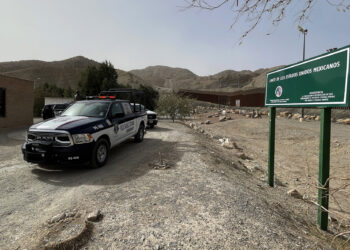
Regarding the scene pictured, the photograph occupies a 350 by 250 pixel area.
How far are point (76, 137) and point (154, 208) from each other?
2841 millimetres

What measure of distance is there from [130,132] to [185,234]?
550 cm

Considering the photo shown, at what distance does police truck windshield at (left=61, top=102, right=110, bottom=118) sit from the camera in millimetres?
6445

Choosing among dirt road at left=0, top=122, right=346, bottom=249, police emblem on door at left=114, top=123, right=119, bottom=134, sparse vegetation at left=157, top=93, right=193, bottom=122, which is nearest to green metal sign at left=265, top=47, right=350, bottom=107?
dirt road at left=0, top=122, right=346, bottom=249

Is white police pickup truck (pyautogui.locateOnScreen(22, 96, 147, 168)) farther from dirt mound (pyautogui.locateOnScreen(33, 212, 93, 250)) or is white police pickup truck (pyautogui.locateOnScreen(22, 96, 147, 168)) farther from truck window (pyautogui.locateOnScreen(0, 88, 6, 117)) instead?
truck window (pyautogui.locateOnScreen(0, 88, 6, 117))

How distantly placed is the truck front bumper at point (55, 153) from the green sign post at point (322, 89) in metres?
4.72

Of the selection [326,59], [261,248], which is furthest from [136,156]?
[326,59]

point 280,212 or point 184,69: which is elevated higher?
point 184,69

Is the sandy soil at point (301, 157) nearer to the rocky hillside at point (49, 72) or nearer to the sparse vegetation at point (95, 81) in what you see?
the sparse vegetation at point (95, 81)

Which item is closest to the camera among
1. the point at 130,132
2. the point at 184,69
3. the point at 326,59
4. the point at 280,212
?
the point at 326,59

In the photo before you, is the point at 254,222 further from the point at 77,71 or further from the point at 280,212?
the point at 77,71

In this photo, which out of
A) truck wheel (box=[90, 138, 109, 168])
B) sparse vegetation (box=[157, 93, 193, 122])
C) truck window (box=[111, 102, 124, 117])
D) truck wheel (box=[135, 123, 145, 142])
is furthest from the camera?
sparse vegetation (box=[157, 93, 193, 122])

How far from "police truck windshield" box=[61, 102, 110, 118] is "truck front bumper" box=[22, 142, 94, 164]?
57.1 inches

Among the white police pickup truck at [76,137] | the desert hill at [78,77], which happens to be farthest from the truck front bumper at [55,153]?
the desert hill at [78,77]

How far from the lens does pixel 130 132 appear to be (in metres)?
7.89
